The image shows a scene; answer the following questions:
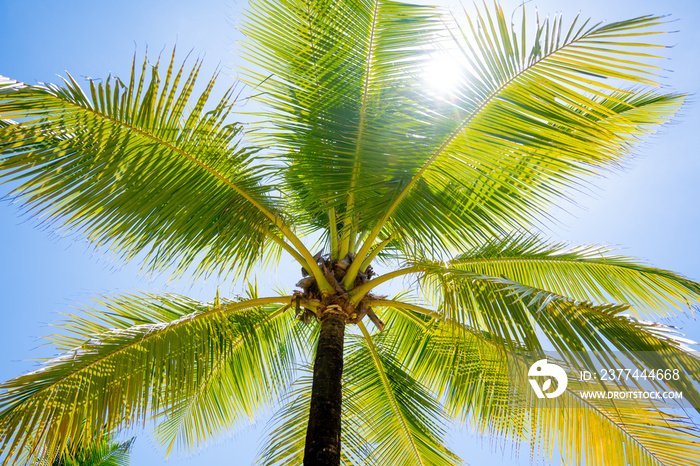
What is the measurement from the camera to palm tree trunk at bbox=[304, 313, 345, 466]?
11.3ft

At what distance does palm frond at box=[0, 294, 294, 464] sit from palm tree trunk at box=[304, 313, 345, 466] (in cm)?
70

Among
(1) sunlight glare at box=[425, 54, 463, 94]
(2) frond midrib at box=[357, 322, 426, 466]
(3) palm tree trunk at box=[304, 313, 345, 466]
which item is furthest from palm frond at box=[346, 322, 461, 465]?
(1) sunlight glare at box=[425, 54, 463, 94]

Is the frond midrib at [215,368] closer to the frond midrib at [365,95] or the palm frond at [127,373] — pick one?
the palm frond at [127,373]

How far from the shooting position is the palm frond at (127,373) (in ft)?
11.5

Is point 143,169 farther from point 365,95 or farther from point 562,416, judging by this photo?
point 562,416

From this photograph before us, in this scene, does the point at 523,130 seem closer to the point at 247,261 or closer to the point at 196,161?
the point at 196,161

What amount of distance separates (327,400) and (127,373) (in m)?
1.48

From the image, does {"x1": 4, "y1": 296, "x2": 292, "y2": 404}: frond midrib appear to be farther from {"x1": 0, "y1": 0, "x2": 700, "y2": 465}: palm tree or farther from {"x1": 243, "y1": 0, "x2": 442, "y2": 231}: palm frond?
{"x1": 243, "y1": 0, "x2": 442, "y2": 231}: palm frond

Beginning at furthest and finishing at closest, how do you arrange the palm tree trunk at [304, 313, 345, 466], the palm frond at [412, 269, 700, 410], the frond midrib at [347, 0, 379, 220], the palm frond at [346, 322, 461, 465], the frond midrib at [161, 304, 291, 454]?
the palm frond at [346, 322, 461, 465] < the frond midrib at [161, 304, 291, 454] < the frond midrib at [347, 0, 379, 220] < the palm tree trunk at [304, 313, 345, 466] < the palm frond at [412, 269, 700, 410]

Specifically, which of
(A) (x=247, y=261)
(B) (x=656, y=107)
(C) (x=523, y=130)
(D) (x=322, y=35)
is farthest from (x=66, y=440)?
(B) (x=656, y=107)

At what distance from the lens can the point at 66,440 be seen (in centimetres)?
360

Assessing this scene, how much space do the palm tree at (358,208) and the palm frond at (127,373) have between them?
0.05ft

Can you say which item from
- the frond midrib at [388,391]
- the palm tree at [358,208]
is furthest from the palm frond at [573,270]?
the frond midrib at [388,391]

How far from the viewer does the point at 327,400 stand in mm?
3797
